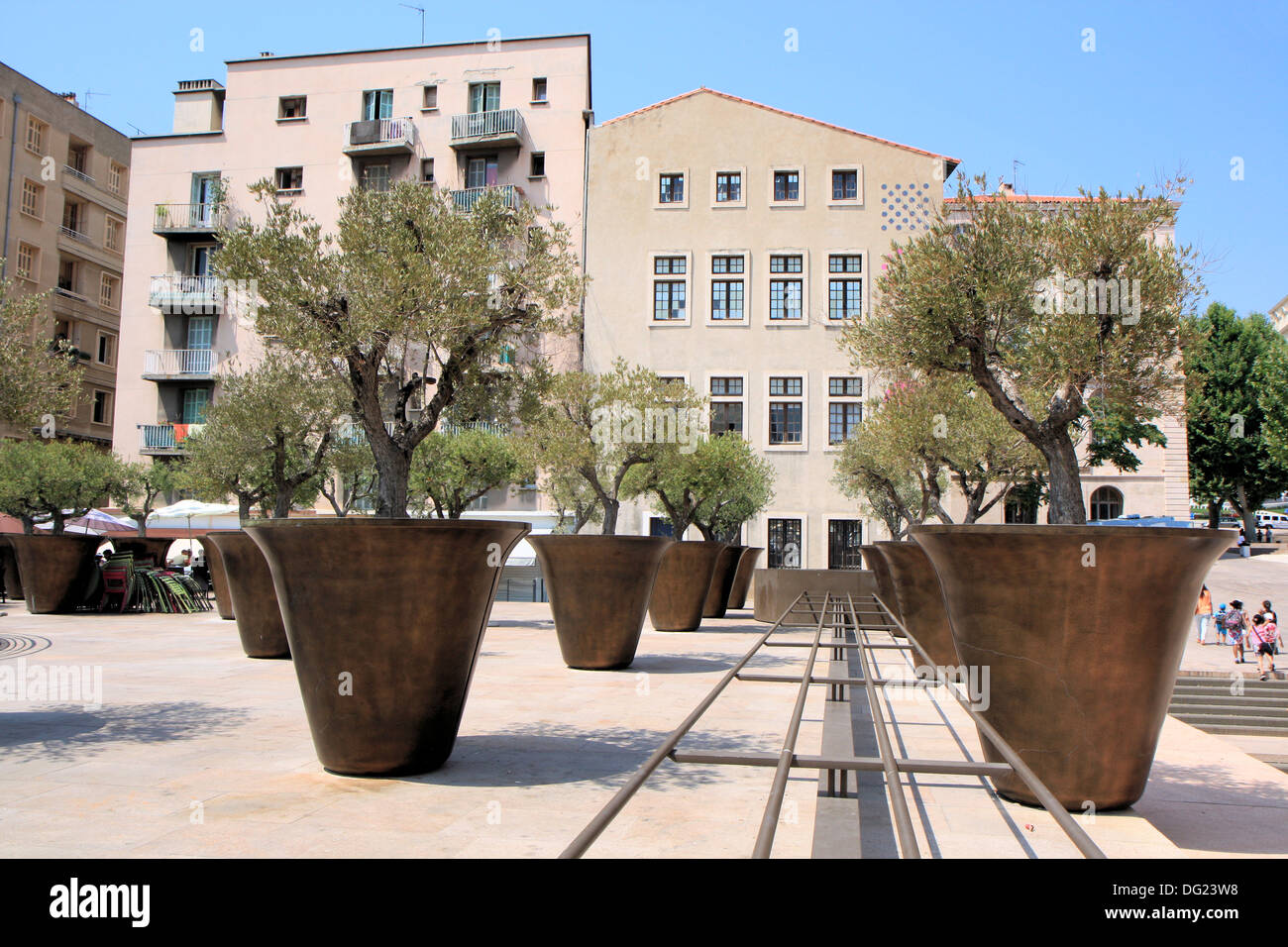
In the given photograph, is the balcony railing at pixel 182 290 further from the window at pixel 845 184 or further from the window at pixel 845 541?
the window at pixel 845 541

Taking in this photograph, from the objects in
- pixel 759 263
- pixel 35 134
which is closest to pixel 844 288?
pixel 759 263

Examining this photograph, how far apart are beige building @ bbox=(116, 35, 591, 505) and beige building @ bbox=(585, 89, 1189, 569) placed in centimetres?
281

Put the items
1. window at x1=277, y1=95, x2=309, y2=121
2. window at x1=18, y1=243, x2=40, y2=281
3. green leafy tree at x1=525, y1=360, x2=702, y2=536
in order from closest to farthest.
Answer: green leafy tree at x1=525, y1=360, x2=702, y2=536, window at x1=18, y1=243, x2=40, y2=281, window at x1=277, y1=95, x2=309, y2=121

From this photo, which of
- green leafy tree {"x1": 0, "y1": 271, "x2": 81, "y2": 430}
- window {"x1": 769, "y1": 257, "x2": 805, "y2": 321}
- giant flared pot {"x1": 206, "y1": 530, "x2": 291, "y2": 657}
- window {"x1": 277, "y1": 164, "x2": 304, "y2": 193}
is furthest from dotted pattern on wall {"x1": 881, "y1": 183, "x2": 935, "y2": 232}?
giant flared pot {"x1": 206, "y1": 530, "x2": 291, "y2": 657}

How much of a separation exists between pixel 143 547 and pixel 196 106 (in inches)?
1102

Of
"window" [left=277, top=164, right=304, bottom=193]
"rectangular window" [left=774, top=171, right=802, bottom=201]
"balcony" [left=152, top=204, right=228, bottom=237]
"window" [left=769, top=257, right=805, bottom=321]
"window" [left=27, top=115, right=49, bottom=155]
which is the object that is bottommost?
"window" [left=769, top=257, right=805, bottom=321]

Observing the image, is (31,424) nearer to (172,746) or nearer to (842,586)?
(172,746)

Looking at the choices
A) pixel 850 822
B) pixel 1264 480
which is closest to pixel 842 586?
pixel 850 822

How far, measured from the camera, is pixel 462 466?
29172 millimetres

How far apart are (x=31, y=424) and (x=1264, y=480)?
5281cm

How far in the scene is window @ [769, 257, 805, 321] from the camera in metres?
38.8

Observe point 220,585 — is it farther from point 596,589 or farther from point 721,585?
point 596,589

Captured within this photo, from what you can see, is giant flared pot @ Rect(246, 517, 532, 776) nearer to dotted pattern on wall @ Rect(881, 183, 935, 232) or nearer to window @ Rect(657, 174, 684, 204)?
window @ Rect(657, 174, 684, 204)
